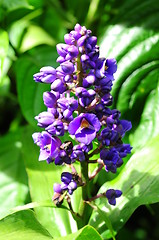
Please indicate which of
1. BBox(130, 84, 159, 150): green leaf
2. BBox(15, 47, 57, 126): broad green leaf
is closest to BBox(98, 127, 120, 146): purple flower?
BBox(130, 84, 159, 150): green leaf

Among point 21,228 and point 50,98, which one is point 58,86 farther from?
point 21,228

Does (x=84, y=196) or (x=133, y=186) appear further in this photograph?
(x=133, y=186)

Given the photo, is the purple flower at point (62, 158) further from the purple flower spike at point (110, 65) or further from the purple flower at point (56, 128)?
the purple flower spike at point (110, 65)

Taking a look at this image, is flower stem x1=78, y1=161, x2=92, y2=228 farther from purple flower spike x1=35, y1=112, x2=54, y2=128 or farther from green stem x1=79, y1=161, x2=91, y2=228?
purple flower spike x1=35, y1=112, x2=54, y2=128

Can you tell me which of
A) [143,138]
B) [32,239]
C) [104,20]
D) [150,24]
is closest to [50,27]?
[104,20]

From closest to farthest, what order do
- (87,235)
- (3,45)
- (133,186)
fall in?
1. (87,235)
2. (133,186)
3. (3,45)

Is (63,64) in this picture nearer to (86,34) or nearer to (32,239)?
→ (86,34)

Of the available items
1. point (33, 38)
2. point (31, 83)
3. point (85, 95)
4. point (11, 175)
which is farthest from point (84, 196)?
point (33, 38)
